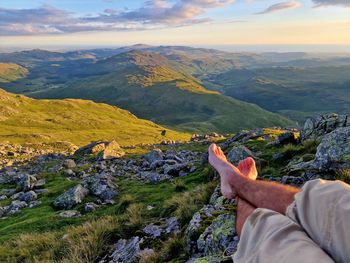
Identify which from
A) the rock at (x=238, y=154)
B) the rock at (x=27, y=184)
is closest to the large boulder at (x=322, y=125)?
the rock at (x=238, y=154)

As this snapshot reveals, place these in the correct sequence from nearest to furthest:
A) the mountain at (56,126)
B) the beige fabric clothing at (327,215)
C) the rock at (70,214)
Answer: the beige fabric clothing at (327,215) → the rock at (70,214) → the mountain at (56,126)

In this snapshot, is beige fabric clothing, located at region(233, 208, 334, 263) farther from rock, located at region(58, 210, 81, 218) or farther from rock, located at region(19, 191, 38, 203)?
rock, located at region(19, 191, 38, 203)

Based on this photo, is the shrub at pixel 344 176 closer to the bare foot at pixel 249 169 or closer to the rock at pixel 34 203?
the bare foot at pixel 249 169

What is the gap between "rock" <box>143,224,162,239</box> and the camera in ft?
29.1

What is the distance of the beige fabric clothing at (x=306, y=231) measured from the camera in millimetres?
3232

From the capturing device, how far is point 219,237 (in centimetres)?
660

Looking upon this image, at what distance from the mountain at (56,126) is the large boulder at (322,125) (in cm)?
6701

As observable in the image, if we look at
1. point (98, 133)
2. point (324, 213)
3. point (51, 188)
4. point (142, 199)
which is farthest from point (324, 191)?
point (98, 133)

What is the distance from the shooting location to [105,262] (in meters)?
8.22

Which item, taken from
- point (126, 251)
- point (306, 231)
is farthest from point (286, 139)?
point (306, 231)

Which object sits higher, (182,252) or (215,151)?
(215,151)

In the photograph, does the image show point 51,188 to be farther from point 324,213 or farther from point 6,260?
point 324,213

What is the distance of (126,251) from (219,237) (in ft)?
9.17

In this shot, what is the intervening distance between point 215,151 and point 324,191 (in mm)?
5743
